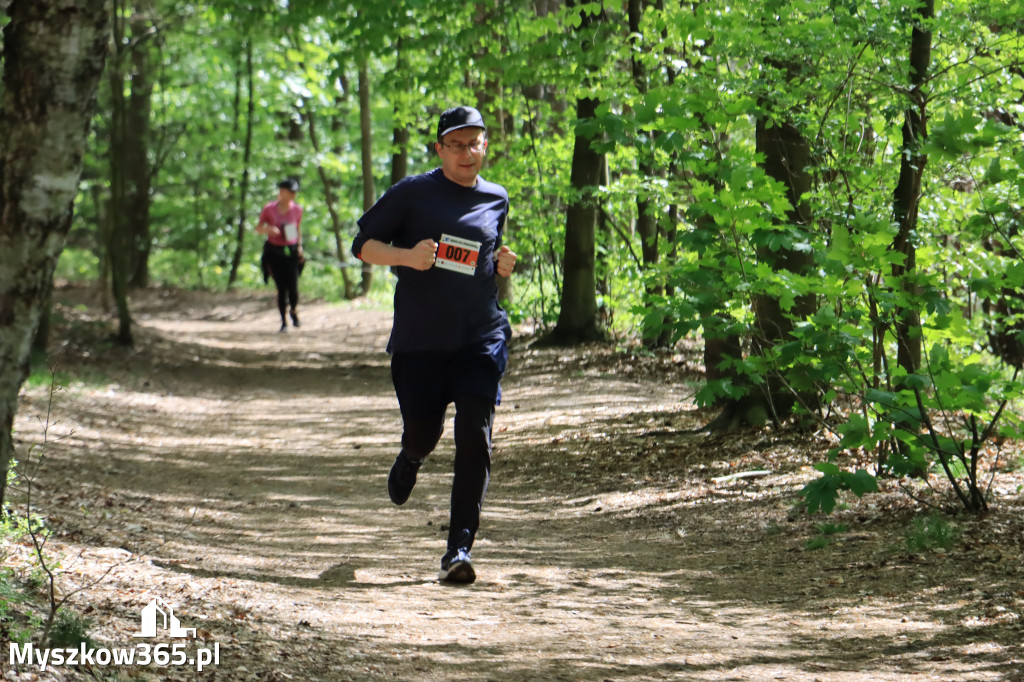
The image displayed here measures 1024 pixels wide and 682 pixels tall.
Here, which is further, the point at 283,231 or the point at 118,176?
the point at 283,231

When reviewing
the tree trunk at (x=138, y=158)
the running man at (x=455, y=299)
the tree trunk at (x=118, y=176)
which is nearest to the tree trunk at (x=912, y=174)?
the running man at (x=455, y=299)

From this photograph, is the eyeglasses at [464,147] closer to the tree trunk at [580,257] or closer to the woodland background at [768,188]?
the woodland background at [768,188]

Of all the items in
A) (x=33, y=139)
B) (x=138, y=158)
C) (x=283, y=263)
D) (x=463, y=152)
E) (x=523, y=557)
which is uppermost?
(x=138, y=158)

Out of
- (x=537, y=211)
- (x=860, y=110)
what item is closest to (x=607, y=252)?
(x=537, y=211)

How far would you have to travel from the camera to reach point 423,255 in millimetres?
5043

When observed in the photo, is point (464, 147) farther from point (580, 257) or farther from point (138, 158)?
point (138, 158)

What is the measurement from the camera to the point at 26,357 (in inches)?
145

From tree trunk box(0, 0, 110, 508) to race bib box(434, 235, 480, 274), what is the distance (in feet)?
6.31

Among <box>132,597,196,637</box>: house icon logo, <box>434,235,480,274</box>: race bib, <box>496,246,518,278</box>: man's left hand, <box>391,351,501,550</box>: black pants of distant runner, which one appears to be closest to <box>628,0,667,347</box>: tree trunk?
<box>496,246,518,278</box>: man's left hand

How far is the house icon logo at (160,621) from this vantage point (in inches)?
161

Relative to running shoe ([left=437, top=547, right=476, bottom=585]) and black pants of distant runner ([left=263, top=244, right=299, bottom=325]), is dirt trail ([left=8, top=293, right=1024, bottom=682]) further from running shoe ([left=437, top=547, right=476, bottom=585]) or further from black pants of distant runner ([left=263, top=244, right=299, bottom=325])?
black pants of distant runner ([left=263, top=244, right=299, bottom=325])

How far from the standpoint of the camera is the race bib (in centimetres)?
517

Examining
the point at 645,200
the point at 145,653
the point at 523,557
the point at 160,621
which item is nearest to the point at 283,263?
the point at 645,200

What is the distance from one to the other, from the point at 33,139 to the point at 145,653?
1.84m
